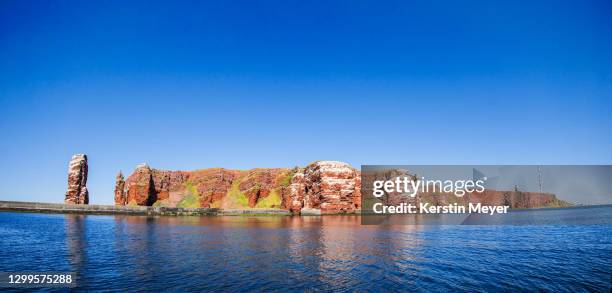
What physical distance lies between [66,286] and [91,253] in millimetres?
12187

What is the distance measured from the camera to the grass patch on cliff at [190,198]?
6280 inches

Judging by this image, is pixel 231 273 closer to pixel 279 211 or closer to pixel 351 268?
pixel 351 268

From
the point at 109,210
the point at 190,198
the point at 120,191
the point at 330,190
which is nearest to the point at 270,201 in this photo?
the point at 330,190

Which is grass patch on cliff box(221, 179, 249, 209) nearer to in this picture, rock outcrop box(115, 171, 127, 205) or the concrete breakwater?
the concrete breakwater

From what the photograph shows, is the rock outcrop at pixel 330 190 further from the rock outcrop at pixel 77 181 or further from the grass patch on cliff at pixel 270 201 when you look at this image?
the rock outcrop at pixel 77 181

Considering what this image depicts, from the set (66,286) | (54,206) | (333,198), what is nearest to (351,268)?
(66,286)

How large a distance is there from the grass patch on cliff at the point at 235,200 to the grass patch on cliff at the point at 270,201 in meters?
7.59

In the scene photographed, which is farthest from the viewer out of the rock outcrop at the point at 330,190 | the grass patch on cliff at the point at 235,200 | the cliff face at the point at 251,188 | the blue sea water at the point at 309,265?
the grass patch on cliff at the point at 235,200

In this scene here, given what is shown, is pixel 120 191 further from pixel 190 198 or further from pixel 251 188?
pixel 251 188

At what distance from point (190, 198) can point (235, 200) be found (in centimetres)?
2633

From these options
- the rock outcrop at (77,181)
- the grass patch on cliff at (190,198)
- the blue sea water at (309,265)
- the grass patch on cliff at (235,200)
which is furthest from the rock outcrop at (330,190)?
the rock outcrop at (77,181)

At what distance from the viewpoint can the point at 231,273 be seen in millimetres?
21438

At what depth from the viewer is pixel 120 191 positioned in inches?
6088

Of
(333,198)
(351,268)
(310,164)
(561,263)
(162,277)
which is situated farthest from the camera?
(310,164)
